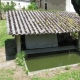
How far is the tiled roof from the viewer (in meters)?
13.0

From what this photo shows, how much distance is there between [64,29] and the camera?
13930mm

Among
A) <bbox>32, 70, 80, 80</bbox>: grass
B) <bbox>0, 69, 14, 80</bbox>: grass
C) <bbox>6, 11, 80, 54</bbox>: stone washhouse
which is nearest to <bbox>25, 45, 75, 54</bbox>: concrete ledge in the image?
<bbox>6, 11, 80, 54</bbox>: stone washhouse

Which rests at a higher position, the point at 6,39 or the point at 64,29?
the point at 64,29

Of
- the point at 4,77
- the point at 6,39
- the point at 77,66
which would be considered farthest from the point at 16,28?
the point at 6,39

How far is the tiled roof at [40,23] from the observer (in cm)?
1305

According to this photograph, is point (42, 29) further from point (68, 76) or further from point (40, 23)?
point (68, 76)

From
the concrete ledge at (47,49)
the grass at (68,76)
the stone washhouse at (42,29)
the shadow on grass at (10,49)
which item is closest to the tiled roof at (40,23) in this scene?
the stone washhouse at (42,29)

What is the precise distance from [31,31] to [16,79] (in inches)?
165

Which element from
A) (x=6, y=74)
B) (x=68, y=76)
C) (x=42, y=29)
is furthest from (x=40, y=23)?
(x=68, y=76)

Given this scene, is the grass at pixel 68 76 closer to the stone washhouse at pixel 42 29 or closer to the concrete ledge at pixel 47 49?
the stone washhouse at pixel 42 29

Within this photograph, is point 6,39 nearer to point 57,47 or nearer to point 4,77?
point 57,47

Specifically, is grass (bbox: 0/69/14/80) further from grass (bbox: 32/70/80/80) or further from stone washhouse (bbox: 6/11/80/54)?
stone washhouse (bbox: 6/11/80/54)

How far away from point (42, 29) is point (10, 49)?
455cm

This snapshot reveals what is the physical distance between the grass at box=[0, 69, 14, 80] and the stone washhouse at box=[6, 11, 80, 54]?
2.84 m
